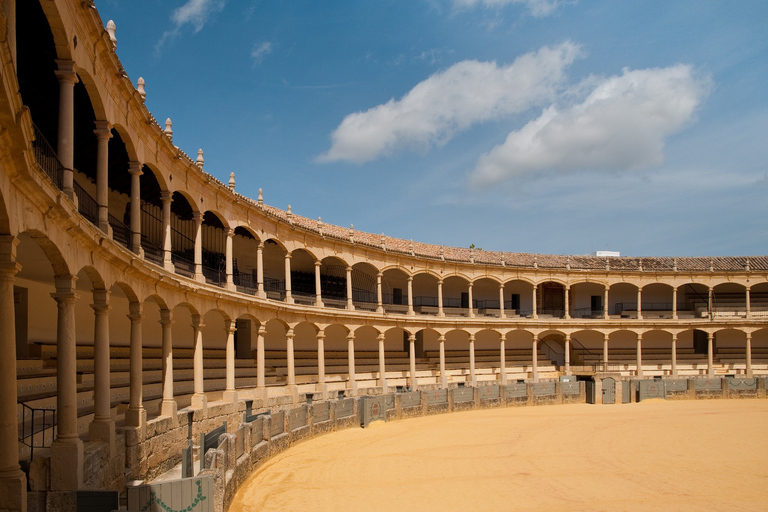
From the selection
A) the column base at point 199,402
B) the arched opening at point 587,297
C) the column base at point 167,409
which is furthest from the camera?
the arched opening at point 587,297

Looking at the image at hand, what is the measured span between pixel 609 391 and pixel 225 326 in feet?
65.1

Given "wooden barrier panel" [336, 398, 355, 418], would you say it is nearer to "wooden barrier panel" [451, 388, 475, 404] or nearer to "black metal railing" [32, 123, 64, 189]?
"wooden barrier panel" [451, 388, 475, 404]

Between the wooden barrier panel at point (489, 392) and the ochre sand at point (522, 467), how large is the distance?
420 cm

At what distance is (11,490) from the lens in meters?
8.82

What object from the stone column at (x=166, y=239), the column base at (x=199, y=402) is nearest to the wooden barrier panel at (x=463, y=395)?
the column base at (x=199, y=402)

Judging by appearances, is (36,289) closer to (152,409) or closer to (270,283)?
(152,409)

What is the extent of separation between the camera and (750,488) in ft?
48.8

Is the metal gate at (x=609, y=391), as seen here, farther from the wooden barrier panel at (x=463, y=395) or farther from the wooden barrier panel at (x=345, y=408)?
the wooden barrier panel at (x=345, y=408)

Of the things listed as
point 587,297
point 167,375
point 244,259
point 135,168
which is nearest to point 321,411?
point 167,375

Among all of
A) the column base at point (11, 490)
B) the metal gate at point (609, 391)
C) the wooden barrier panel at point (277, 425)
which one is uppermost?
the column base at point (11, 490)

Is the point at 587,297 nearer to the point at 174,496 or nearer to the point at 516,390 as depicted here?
the point at 516,390

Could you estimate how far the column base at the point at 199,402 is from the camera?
63.8 ft

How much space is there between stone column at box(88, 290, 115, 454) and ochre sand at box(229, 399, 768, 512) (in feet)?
9.02

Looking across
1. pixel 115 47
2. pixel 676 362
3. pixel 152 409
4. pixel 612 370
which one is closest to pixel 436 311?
pixel 612 370
